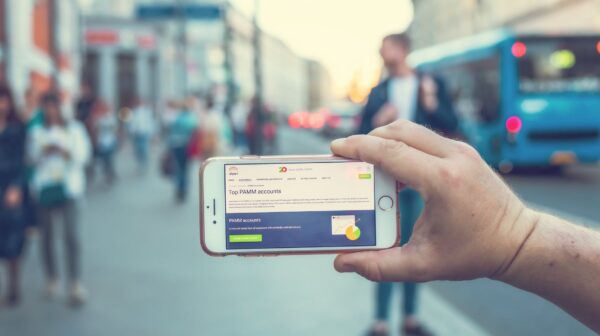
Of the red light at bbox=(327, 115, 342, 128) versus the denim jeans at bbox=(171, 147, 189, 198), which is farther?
the red light at bbox=(327, 115, 342, 128)

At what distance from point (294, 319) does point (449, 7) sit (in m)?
54.9

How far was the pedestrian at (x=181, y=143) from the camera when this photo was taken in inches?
519

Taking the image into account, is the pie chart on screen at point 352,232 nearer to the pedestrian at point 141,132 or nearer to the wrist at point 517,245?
the wrist at point 517,245

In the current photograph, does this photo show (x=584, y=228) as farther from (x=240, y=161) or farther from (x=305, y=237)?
(x=240, y=161)

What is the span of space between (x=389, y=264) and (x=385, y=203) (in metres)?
0.20

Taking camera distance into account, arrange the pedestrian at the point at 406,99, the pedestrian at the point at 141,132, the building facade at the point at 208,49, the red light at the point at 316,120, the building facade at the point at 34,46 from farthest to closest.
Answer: the red light at the point at 316,120, the pedestrian at the point at 141,132, the building facade at the point at 208,49, the building facade at the point at 34,46, the pedestrian at the point at 406,99

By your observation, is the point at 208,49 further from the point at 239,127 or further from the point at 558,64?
the point at 558,64

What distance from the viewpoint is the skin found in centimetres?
133

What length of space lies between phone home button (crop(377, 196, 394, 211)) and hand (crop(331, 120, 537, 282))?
193mm

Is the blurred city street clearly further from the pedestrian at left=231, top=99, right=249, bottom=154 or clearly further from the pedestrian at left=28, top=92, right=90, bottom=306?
the pedestrian at left=231, top=99, right=249, bottom=154

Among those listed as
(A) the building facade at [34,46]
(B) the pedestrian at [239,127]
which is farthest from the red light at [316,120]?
(B) the pedestrian at [239,127]

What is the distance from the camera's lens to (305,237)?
1.56 metres

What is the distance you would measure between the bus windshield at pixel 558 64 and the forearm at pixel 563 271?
14833 millimetres

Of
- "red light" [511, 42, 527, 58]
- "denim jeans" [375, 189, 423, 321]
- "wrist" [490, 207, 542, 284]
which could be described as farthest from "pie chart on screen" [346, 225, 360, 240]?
"red light" [511, 42, 527, 58]
